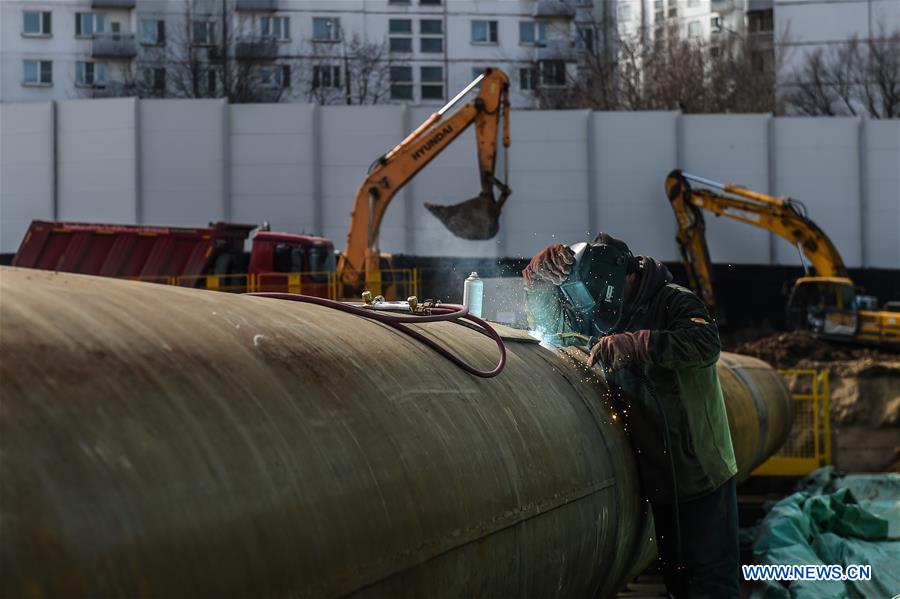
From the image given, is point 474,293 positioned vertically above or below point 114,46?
below

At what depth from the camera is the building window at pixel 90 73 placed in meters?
50.8

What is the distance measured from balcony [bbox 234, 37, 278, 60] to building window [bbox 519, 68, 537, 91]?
38.1 feet

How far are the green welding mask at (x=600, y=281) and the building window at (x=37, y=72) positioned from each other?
50672 millimetres

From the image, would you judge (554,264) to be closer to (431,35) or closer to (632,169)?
(632,169)

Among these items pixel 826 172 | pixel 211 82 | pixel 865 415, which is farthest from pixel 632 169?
pixel 211 82

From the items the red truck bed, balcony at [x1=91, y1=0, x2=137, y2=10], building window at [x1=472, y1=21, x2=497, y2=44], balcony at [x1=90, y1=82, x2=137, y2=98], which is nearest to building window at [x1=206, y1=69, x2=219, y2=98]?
balcony at [x1=90, y1=82, x2=137, y2=98]

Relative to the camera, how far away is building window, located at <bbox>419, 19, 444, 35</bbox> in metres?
50.6

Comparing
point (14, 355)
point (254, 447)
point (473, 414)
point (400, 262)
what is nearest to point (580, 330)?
point (473, 414)

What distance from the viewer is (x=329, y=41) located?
47.3m

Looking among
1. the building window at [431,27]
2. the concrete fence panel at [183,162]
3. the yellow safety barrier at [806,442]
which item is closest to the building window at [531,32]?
the building window at [431,27]

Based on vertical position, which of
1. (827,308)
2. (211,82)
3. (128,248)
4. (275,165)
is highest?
(211,82)

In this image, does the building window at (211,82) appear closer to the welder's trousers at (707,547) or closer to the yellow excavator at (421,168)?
the yellow excavator at (421,168)

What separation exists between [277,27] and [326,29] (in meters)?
2.65

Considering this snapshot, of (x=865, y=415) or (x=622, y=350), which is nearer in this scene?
(x=622, y=350)
